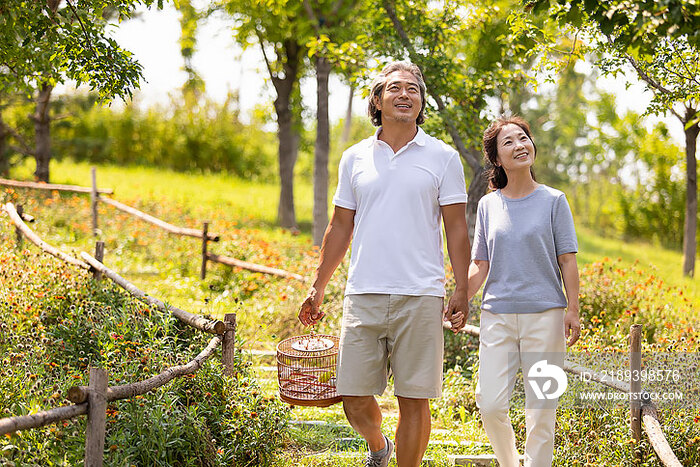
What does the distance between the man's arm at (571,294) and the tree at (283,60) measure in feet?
28.0

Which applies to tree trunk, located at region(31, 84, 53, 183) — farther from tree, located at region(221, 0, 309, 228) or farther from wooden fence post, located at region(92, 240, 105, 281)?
wooden fence post, located at region(92, 240, 105, 281)

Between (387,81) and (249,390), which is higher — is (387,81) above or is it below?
above

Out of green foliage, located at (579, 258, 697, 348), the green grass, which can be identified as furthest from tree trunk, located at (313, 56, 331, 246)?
green foliage, located at (579, 258, 697, 348)

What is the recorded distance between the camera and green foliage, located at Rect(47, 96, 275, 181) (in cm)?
1922

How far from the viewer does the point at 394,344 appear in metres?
2.92

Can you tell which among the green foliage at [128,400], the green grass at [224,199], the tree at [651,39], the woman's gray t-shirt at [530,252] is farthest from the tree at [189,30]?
the woman's gray t-shirt at [530,252]

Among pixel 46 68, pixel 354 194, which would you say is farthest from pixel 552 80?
pixel 46 68

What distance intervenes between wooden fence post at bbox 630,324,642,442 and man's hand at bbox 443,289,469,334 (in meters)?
1.10

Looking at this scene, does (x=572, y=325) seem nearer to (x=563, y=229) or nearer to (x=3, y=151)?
(x=563, y=229)

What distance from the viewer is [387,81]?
9.96ft

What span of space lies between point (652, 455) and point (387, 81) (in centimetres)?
232

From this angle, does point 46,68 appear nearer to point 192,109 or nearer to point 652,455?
point 652,455

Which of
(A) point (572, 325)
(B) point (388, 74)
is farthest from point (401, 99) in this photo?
(A) point (572, 325)

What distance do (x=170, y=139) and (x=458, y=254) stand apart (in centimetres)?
1743
